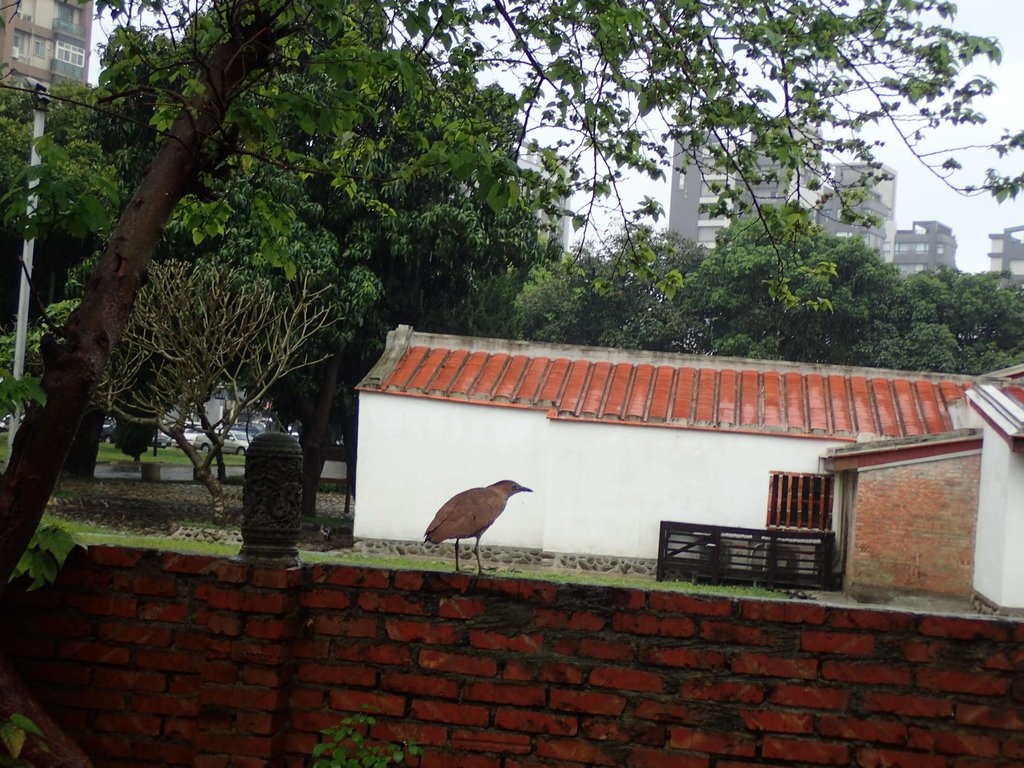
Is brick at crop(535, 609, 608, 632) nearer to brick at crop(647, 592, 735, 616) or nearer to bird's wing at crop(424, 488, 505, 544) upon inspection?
brick at crop(647, 592, 735, 616)

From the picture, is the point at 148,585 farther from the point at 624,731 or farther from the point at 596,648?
the point at 624,731

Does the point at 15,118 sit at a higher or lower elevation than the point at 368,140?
higher

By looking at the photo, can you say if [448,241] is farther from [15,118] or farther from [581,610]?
[581,610]

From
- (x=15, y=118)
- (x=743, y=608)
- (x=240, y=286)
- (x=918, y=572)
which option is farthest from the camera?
(x=15, y=118)

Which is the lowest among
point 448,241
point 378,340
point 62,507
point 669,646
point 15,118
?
point 62,507

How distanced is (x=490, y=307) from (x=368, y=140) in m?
22.5

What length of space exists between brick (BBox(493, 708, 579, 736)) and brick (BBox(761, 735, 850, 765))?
66 centimetres

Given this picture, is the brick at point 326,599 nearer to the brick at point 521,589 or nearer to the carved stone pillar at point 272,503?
the carved stone pillar at point 272,503

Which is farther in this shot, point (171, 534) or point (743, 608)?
point (171, 534)

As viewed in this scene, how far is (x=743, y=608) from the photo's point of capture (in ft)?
12.4

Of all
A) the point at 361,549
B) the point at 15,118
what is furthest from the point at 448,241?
the point at 15,118

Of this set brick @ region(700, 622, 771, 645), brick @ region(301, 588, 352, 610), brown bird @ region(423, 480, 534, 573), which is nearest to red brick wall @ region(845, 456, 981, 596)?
brown bird @ region(423, 480, 534, 573)

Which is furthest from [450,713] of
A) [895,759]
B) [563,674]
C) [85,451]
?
[85,451]

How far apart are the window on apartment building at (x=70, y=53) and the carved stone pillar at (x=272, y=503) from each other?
66.1m
